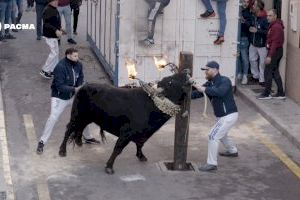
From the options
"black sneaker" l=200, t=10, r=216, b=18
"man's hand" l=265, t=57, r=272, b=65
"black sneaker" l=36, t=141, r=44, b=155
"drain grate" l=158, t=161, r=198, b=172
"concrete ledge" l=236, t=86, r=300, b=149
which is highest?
"black sneaker" l=200, t=10, r=216, b=18

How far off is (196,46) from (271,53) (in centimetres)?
159

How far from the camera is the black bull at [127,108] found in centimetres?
1212

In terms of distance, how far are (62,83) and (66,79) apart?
126mm

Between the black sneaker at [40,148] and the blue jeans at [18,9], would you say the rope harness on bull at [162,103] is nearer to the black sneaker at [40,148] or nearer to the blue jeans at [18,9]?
the black sneaker at [40,148]

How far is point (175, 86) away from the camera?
12070 mm

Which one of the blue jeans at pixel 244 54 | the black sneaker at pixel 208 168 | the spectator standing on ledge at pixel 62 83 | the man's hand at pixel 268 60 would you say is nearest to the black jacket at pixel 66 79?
the spectator standing on ledge at pixel 62 83

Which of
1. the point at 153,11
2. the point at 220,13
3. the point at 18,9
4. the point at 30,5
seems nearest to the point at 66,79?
the point at 153,11

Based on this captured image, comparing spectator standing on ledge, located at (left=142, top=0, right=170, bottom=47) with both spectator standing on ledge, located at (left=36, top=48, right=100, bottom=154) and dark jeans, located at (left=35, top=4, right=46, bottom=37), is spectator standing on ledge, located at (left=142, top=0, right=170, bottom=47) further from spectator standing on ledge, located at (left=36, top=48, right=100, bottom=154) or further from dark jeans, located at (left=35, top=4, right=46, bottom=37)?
dark jeans, located at (left=35, top=4, right=46, bottom=37)

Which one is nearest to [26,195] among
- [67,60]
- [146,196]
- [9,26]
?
[146,196]

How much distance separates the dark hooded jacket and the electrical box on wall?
0.26 metres

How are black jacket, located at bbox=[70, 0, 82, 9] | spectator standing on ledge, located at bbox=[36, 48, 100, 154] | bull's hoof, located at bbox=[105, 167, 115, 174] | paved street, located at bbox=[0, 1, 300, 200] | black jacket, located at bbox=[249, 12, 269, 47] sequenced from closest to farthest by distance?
paved street, located at bbox=[0, 1, 300, 200], bull's hoof, located at bbox=[105, 167, 115, 174], spectator standing on ledge, located at bbox=[36, 48, 100, 154], black jacket, located at bbox=[249, 12, 269, 47], black jacket, located at bbox=[70, 0, 82, 9]

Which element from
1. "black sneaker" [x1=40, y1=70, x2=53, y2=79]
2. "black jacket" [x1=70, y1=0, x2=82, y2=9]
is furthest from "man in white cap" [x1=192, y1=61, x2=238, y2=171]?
"black jacket" [x1=70, y1=0, x2=82, y2=9]

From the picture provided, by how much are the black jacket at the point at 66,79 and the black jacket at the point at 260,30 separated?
5537 millimetres

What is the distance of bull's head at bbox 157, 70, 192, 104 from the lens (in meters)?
12.1
